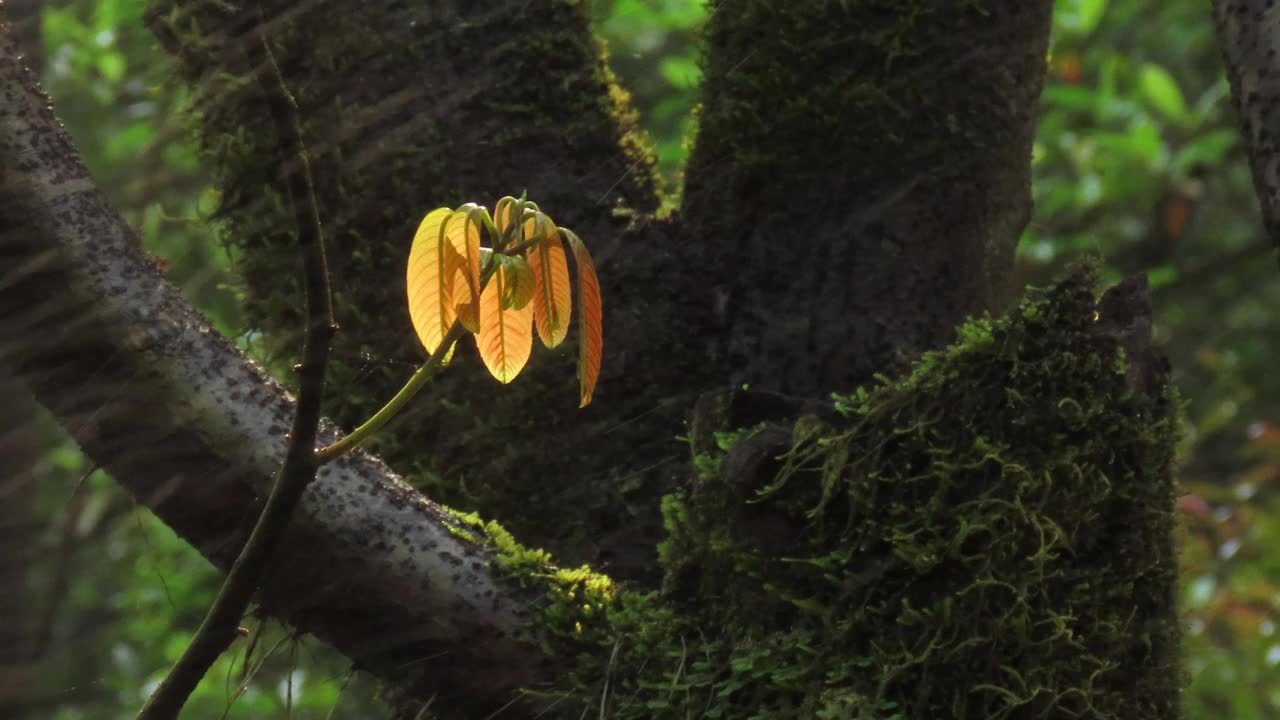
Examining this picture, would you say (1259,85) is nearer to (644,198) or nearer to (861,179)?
(861,179)

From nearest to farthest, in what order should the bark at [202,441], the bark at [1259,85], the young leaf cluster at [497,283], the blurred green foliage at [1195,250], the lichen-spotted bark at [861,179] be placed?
the young leaf cluster at [497,283]
the bark at [202,441]
the bark at [1259,85]
the lichen-spotted bark at [861,179]
the blurred green foliage at [1195,250]

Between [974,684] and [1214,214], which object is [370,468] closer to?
[974,684]

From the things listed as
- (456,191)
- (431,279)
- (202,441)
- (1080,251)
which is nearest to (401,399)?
(431,279)

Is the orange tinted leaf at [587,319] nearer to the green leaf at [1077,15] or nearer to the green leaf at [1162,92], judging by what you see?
the green leaf at [1077,15]

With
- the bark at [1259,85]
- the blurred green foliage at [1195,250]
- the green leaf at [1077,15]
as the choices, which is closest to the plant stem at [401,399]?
the bark at [1259,85]

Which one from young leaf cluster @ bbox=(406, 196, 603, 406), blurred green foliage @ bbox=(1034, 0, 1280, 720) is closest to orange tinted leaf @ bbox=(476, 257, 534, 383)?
young leaf cluster @ bbox=(406, 196, 603, 406)

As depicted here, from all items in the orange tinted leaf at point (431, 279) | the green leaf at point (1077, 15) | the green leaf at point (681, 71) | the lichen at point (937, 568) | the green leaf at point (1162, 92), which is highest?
the green leaf at point (681, 71)
